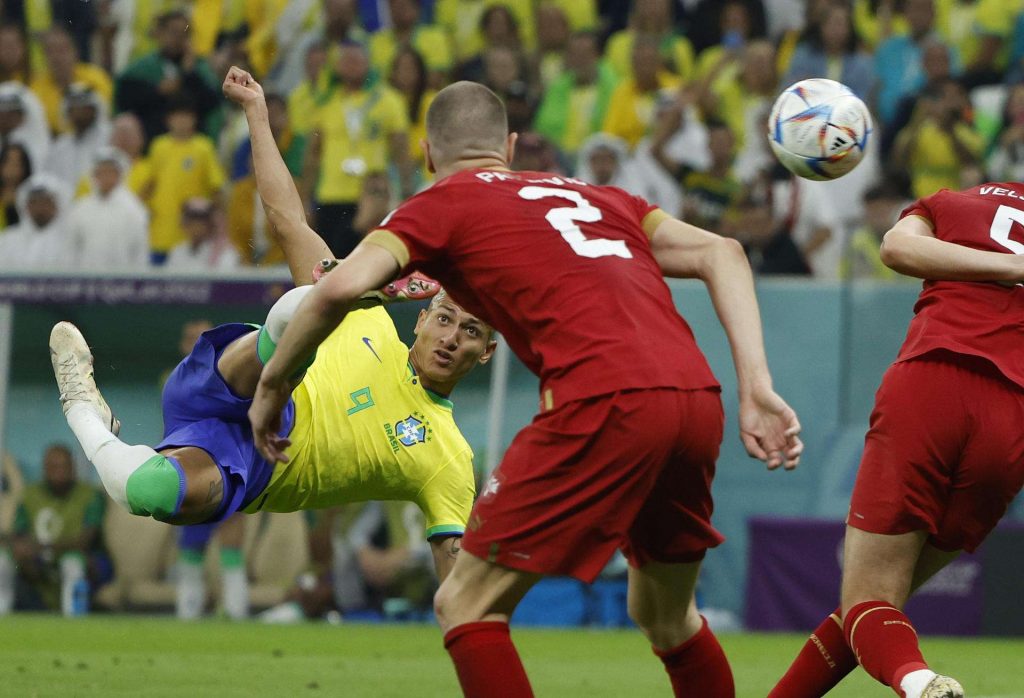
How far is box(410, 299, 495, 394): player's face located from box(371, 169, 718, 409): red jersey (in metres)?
2.14

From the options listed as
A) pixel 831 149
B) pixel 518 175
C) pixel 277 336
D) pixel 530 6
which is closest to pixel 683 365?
pixel 518 175

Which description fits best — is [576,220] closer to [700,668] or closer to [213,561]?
[700,668]

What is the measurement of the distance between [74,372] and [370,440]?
4.53ft

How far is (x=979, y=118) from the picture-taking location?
14836 millimetres

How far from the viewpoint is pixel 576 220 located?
16.0 ft

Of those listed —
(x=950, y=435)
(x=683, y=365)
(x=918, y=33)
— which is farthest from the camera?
(x=918, y=33)

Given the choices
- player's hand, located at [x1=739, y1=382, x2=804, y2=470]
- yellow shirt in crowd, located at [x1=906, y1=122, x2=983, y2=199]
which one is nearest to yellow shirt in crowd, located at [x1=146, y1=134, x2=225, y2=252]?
yellow shirt in crowd, located at [x1=906, y1=122, x2=983, y2=199]

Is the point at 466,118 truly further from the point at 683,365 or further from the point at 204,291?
the point at 204,291

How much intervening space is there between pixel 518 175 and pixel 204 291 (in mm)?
9568

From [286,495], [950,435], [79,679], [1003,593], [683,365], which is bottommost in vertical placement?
[1003,593]

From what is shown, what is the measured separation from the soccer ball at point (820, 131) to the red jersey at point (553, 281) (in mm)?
2210

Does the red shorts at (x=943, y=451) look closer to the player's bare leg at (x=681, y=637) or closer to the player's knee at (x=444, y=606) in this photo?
the player's bare leg at (x=681, y=637)

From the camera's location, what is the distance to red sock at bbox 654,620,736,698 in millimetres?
5223

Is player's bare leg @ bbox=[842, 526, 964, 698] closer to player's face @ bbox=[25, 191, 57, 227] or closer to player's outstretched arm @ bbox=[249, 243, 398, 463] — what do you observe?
player's outstretched arm @ bbox=[249, 243, 398, 463]
